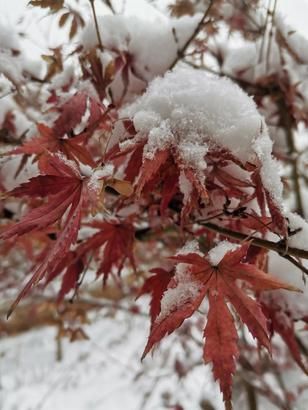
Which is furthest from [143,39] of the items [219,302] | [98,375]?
[98,375]

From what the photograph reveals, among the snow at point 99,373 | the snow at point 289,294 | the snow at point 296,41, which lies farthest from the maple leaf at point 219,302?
the snow at point 99,373

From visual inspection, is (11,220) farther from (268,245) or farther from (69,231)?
(268,245)

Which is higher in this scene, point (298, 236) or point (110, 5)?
point (110, 5)

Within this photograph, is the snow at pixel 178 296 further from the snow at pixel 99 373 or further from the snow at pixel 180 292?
the snow at pixel 99 373

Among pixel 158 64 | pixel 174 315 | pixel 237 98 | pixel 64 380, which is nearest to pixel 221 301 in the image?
pixel 174 315

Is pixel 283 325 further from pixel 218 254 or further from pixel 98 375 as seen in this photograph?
pixel 98 375

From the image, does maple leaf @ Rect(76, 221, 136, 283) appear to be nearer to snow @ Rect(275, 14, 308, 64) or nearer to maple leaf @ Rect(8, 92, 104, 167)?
maple leaf @ Rect(8, 92, 104, 167)

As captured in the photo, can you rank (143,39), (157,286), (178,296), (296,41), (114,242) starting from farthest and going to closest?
(296,41)
(143,39)
(114,242)
(157,286)
(178,296)
